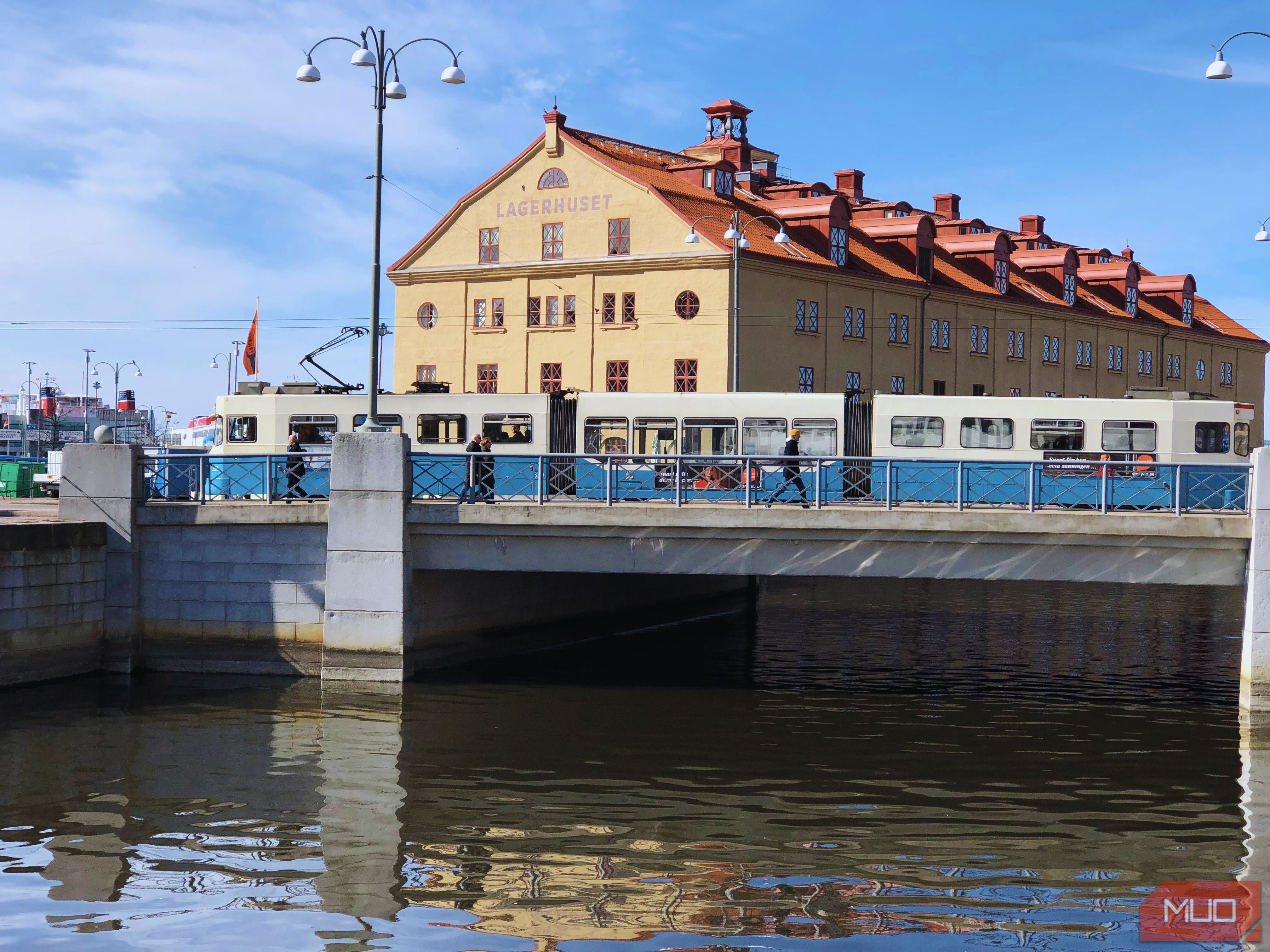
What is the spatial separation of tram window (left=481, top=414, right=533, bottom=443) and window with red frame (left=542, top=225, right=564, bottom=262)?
17013mm

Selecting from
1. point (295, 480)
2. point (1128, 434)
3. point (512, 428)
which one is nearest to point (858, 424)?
point (1128, 434)

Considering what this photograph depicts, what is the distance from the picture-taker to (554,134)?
49.2 m

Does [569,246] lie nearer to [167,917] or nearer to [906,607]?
[906,607]

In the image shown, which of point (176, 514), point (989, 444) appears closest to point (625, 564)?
point (176, 514)

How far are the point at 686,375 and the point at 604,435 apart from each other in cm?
1371

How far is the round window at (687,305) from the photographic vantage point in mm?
46562

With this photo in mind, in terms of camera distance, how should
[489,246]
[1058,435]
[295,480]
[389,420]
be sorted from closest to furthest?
1. [295,480]
2. [1058,435]
3. [389,420]
4. [489,246]

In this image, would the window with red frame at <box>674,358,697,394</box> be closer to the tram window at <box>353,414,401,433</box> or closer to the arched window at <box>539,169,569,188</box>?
the arched window at <box>539,169,569,188</box>

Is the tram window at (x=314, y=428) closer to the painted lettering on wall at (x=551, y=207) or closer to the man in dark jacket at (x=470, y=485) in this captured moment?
the man in dark jacket at (x=470, y=485)

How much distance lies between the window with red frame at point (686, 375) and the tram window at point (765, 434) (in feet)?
44.6

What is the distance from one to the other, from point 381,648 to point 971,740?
10004 mm

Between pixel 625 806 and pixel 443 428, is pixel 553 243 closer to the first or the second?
pixel 443 428

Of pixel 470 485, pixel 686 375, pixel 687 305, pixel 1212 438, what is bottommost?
pixel 470 485

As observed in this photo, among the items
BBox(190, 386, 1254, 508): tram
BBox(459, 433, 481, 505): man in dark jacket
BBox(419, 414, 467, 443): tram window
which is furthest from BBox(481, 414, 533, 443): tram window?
BBox(459, 433, 481, 505): man in dark jacket
